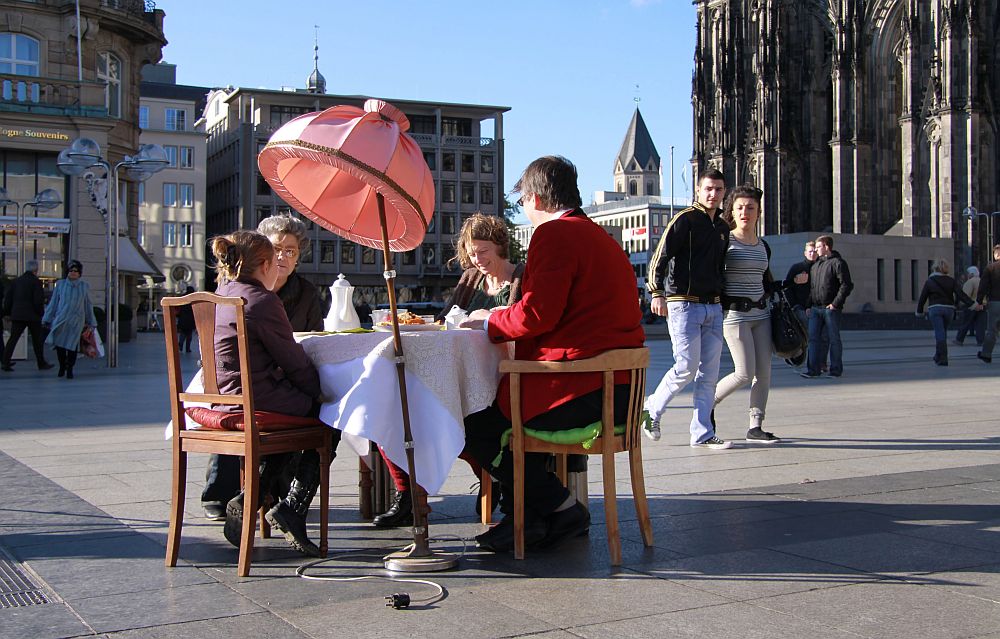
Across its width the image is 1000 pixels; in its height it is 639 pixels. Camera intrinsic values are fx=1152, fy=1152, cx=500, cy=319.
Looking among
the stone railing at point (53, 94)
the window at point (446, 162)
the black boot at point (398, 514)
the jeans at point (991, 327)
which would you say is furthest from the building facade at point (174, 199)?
the black boot at point (398, 514)

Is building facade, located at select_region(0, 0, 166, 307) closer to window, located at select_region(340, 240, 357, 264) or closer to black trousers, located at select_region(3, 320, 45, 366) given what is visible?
black trousers, located at select_region(3, 320, 45, 366)

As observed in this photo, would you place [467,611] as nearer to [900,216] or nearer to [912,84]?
[912,84]

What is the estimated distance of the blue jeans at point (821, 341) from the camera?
15.9m

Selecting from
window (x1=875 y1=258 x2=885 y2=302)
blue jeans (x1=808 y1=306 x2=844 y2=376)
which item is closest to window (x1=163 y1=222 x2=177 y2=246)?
window (x1=875 y1=258 x2=885 y2=302)

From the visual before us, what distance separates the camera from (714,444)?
8.67 metres

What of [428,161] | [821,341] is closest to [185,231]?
[428,161]

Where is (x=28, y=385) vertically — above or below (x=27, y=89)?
below

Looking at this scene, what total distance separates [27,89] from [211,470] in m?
28.9

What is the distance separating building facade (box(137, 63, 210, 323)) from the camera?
84.4 meters

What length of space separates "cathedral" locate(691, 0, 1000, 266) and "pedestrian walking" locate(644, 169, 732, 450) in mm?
41468

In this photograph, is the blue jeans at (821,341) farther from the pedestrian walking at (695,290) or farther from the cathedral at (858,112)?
the cathedral at (858,112)

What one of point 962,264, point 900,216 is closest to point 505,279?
point 962,264

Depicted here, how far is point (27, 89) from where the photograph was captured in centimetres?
3164

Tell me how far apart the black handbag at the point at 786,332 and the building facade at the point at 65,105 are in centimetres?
2100
